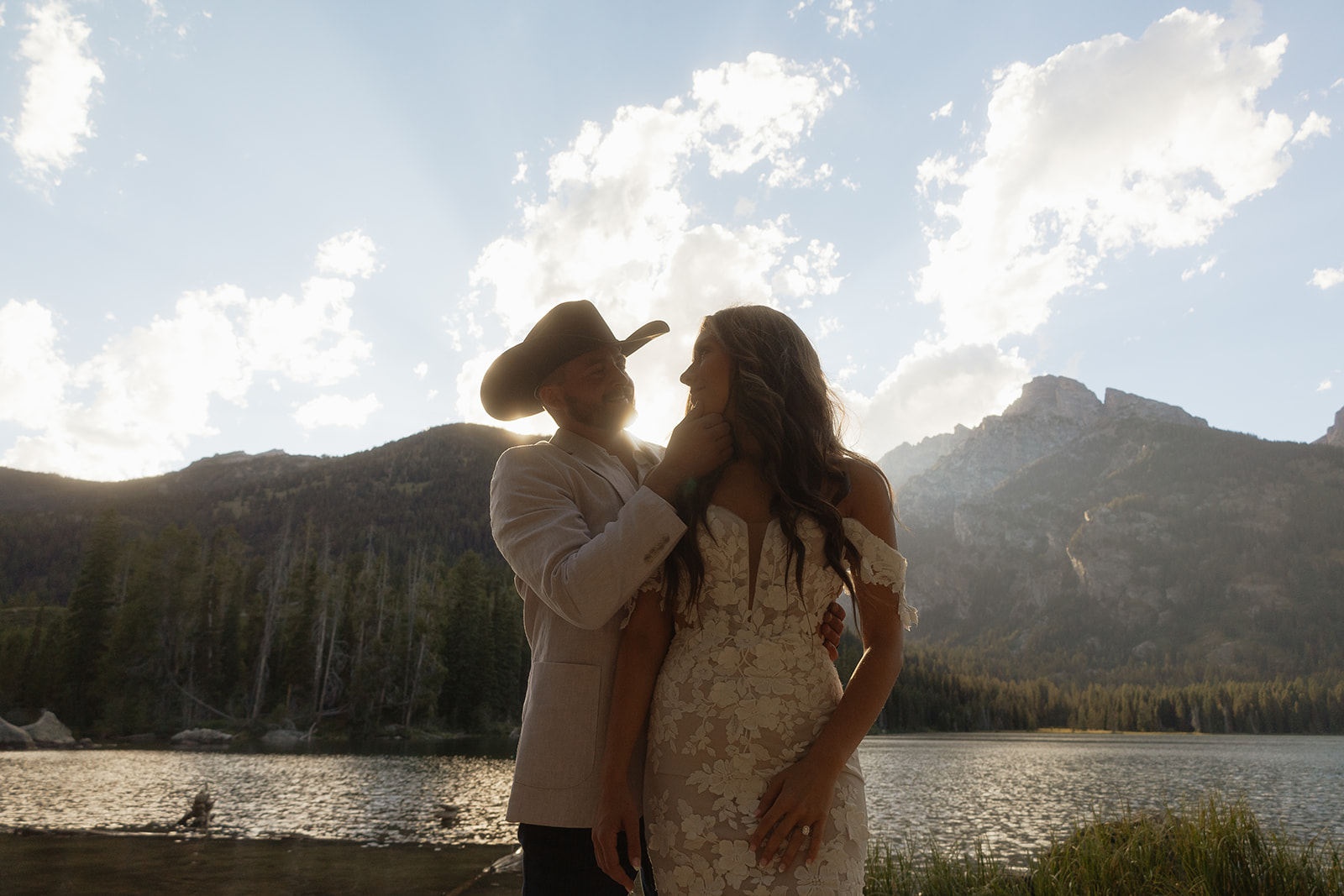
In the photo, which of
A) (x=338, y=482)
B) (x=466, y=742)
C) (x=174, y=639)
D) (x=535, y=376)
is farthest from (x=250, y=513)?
(x=535, y=376)

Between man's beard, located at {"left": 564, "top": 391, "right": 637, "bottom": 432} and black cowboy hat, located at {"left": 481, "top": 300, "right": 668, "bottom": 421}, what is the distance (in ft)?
0.47

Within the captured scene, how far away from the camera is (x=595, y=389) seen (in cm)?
256

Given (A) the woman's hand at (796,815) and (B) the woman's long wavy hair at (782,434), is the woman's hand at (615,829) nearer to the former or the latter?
(A) the woman's hand at (796,815)

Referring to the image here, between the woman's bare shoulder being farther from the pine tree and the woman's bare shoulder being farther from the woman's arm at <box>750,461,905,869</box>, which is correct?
the pine tree

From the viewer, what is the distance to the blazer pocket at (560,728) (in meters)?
2.05

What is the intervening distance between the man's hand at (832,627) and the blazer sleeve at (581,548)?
0.58m

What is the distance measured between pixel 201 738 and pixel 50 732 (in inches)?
280

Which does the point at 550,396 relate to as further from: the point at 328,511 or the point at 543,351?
the point at 328,511

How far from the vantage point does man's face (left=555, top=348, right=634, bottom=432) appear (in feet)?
8.36

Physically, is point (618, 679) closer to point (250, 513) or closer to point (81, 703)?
point (81, 703)

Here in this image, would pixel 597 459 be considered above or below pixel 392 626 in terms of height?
above

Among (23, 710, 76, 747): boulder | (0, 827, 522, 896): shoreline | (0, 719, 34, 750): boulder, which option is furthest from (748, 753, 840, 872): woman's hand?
(23, 710, 76, 747): boulder

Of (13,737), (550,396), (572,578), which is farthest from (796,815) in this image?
(13,737)

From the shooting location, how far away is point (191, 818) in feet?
45.5
